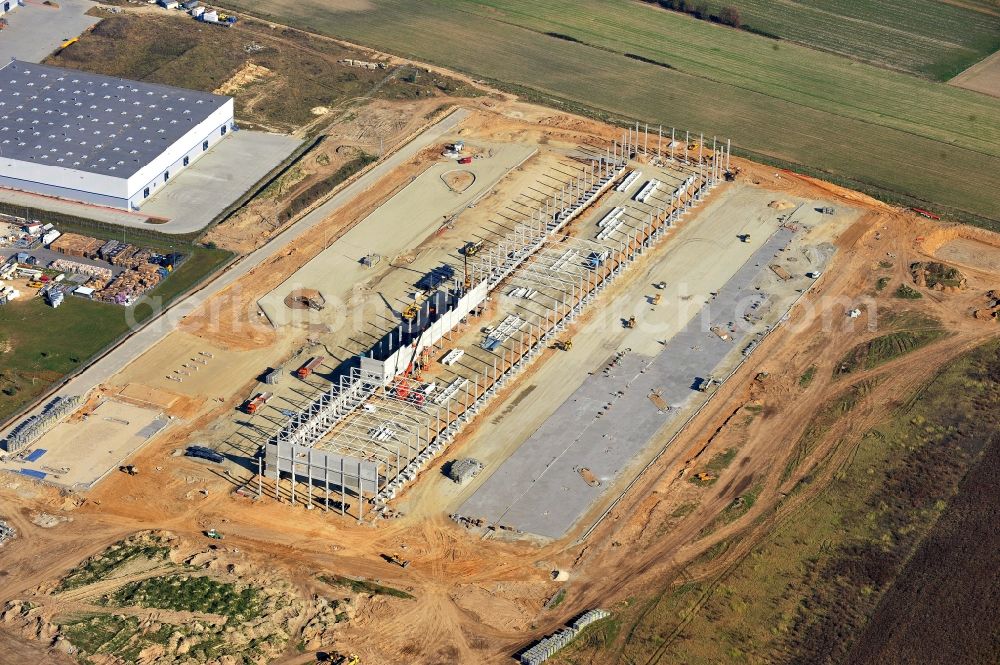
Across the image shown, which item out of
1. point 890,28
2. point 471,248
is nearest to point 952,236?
point 471,248

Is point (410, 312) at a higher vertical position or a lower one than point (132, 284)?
higher

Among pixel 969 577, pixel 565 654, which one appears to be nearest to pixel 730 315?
pixel 969 577

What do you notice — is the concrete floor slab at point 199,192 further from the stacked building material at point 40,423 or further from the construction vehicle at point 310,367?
the stacked building material at point 40,423

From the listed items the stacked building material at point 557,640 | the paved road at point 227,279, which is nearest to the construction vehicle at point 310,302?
the paved road at point 227,279

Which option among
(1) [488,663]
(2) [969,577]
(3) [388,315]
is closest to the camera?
(1) [488,663]

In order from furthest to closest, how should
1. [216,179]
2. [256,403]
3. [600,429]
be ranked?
1. [216,179]
2. [256,403]
3. [600,429]

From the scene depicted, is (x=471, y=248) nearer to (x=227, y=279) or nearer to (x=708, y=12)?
(x=227, y=279)

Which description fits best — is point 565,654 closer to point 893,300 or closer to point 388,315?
point 388,315
